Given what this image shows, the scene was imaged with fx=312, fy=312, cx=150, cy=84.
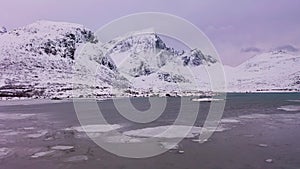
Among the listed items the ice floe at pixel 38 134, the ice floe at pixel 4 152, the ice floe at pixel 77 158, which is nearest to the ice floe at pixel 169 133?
the ice floe at pixel 38 134

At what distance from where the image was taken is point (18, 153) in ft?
63.3

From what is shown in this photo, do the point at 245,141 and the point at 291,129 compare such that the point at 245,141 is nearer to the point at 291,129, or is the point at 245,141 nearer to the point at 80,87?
the point at 291,129

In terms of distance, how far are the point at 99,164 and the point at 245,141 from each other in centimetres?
1168

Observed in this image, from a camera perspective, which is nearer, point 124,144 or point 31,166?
point 31,166

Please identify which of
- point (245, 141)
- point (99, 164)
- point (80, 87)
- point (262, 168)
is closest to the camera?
point (262, 168)

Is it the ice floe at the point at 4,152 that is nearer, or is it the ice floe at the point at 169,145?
the ice floe at the point at 4,152

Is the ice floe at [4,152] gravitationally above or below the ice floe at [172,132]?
below

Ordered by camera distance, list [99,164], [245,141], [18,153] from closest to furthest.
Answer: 1. [99,164]
2. [18,153]
3. [245,141]

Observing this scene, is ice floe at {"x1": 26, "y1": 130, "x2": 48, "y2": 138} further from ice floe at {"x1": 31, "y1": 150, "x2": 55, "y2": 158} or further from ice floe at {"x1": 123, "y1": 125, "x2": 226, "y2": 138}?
ice floe at {"x1": 123, "y1": 125, "x2": 226, "y2": 138}

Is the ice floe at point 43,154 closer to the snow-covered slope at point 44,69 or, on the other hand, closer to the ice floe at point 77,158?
the ice floe at point 77,158

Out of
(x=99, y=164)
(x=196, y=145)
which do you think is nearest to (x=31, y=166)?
(x=99, y=164)

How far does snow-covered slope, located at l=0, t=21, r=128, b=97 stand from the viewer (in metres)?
133

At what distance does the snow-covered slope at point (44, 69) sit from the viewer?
133m

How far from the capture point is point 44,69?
161875 millimetres
